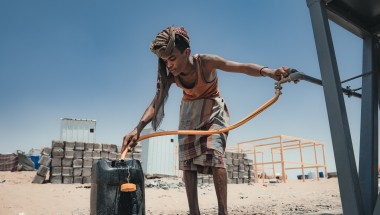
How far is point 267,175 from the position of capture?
65.7 feet

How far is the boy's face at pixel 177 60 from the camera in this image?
249 cm

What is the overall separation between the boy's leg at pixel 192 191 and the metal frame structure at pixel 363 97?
1.17m

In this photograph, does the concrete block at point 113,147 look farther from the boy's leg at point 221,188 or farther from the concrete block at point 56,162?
the boy's leg at point 221,188

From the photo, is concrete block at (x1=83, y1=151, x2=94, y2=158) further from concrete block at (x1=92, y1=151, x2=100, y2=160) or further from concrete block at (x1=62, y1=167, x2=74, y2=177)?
concrete block at (x1=62, y1=167, x2=74, y2=177)

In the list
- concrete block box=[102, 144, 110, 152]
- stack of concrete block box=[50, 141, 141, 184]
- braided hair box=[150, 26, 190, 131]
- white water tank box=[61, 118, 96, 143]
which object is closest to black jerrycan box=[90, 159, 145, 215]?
braided hair box=[150, 26, 190, 131]

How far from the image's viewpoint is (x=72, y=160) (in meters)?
10.5

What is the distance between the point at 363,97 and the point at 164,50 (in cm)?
149

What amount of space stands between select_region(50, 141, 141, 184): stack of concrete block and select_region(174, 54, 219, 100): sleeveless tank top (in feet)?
26.4

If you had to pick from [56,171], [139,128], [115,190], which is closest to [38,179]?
[56,171]

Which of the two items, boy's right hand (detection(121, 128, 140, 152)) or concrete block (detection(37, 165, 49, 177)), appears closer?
boy's right hand (detection(121, 128, 140, 152))

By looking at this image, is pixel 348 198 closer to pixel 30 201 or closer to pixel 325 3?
pixel 325 3

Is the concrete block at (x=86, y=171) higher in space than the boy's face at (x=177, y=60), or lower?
lower

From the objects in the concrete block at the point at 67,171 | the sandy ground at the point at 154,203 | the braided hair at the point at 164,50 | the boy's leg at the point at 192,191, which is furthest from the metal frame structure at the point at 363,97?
the concrete block at the point at 67,171

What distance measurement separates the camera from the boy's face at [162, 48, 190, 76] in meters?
2.49
